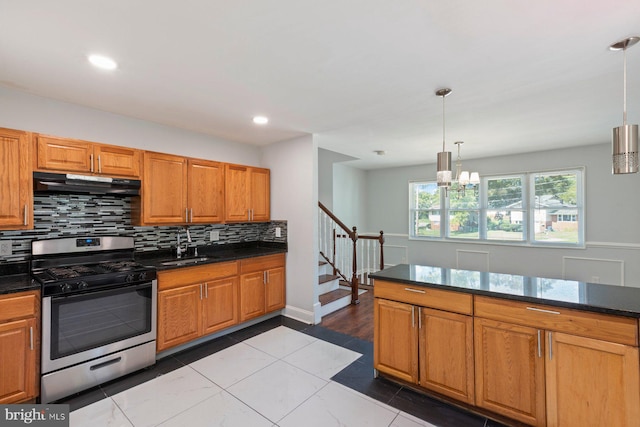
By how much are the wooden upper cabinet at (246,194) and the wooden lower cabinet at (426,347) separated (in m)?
2.18

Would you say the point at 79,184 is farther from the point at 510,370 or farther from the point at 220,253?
the point at 510,370

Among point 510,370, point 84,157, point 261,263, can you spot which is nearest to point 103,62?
point 84,157

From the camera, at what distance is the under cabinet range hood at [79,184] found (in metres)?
2.35

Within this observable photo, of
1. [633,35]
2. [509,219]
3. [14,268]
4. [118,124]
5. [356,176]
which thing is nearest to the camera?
[633,35]

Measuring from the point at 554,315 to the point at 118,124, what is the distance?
402cm

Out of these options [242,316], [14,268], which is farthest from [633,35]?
[14,268]

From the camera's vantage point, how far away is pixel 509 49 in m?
1.85

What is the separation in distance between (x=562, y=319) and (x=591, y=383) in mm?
354

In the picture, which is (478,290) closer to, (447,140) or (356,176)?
(447,140)

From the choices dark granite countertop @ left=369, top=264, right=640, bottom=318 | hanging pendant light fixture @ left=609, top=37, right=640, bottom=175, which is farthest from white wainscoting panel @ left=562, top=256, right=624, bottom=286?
hanging pendant light fixture @ left=609, top=37, right=640, bottom=175

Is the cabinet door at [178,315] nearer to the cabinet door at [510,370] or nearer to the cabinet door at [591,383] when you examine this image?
the cabinet door at [510,370]

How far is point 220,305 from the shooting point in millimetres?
3270

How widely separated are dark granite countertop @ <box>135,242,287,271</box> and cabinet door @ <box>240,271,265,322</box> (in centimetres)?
28

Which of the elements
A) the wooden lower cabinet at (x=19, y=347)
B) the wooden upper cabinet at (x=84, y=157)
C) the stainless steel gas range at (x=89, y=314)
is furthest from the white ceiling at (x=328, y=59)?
the wooden lower cabinet at (x=19, y=347)
